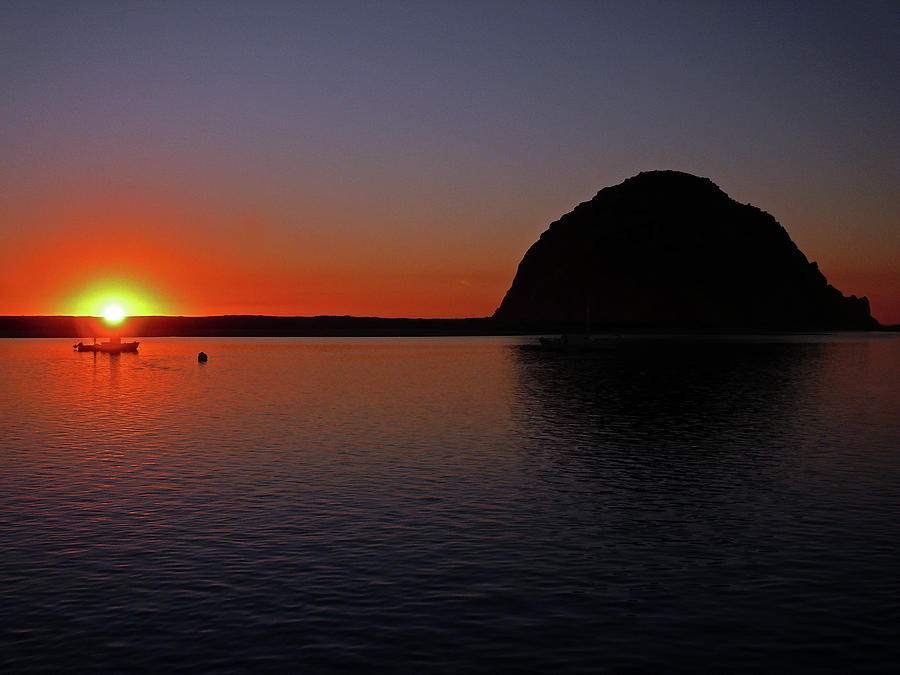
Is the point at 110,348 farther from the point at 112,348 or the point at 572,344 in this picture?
the point at 572,344

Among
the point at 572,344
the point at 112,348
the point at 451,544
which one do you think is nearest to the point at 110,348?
the point at 112,348

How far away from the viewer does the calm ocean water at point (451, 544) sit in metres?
→ 15.2

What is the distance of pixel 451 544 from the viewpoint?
22.2m

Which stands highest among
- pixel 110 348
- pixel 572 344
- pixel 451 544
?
pixel 572 344

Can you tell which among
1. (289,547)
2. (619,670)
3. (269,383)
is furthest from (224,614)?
(269,383)

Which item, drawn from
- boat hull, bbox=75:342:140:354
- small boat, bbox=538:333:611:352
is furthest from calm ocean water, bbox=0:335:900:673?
small boat, bbox=538:333:611:352

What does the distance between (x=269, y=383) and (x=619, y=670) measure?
7395 cm

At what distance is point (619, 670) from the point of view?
1417 centimetres

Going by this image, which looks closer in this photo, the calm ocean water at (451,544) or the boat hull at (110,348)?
the calm ocean water at (451,544)

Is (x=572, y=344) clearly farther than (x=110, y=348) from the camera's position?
Yes

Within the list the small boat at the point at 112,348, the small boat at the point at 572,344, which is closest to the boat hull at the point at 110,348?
the small boat at the point at 112,348

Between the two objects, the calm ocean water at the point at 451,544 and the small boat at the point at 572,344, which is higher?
the small boat at the point at 572,344

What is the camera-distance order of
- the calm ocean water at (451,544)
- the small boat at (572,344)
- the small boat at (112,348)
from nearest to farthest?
the calm ocean water at (451,544) < the small boat at (112,348) < the small boat at (572,344)

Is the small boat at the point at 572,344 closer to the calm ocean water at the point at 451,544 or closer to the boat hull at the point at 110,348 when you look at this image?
the boat hull at the point at 110,348
